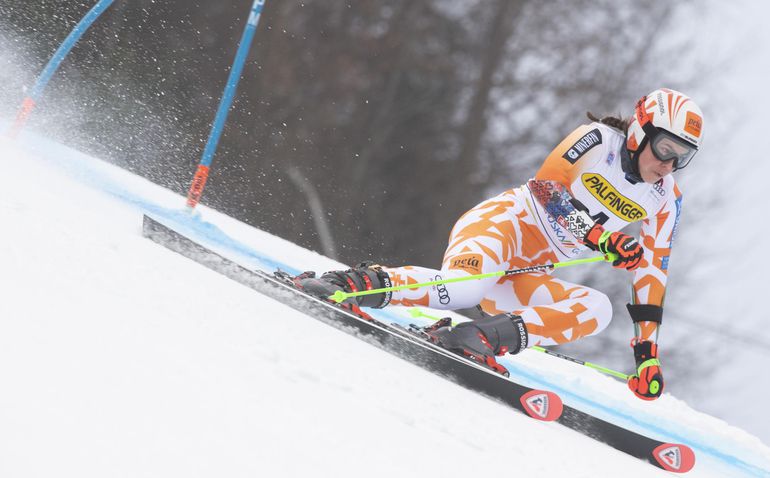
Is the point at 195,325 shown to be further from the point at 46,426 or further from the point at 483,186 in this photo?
the point at 483,186

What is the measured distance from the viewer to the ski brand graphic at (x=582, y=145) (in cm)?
352

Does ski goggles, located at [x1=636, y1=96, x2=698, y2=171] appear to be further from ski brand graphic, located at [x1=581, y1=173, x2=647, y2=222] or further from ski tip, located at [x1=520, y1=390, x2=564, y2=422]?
ski tip, located at [x1=520, y1=390, x2=564, y2=422]

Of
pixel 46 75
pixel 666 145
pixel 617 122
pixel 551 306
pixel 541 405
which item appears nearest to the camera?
pixel 541 405

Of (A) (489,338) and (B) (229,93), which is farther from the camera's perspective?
(B) (229,93)

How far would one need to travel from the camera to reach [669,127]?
3326 mm

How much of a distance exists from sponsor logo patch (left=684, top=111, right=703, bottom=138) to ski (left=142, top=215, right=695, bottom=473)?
1.10 meters

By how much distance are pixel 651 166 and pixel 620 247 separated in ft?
1.31

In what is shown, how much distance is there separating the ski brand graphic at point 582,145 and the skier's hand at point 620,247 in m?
0.33

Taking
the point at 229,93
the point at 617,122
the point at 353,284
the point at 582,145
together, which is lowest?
the point at 353,284

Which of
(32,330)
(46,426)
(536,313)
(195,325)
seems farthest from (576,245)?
(46,426)

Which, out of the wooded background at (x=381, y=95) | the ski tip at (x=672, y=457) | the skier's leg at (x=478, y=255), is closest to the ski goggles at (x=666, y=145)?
the skier's leg at (x=478, y=255)

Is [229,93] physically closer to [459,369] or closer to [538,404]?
[459,369]

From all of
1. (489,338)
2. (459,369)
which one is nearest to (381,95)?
(489,338)

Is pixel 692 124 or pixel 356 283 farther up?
pixel 692 124
